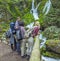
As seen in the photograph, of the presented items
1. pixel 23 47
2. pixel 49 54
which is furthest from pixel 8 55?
pixel 49 54

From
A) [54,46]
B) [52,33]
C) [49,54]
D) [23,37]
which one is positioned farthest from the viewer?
[52,33]

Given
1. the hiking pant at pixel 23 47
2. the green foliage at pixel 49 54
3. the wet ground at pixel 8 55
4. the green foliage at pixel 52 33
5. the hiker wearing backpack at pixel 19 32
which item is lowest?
the wet ground at pixel 8 55

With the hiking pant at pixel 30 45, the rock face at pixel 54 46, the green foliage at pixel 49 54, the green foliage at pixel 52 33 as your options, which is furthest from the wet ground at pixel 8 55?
the green foliage at pixel 52 33

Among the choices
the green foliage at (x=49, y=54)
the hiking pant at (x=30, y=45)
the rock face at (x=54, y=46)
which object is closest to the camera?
the rock face at (x=54, y=46)

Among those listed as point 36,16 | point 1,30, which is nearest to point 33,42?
point 1,30

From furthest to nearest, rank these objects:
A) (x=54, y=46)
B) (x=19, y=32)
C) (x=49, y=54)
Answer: (x=19, y=32)
(x=49, y=54)
(x=54, y=46)

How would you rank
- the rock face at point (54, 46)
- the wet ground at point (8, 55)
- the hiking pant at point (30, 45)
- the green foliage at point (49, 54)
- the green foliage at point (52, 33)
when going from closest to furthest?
the rock face at point (54, 46) < the green foliage at point (49, 54) < the hiking pant at point (30, 45) < the wet ground at point (8, 55) < the green foliage at point (52, 33)

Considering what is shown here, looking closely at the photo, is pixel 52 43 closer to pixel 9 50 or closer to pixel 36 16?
pixel 9 50

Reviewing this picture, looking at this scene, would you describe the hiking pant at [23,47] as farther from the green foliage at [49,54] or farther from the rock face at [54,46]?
the rock face at [54,46]

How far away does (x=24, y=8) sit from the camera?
25125 mm

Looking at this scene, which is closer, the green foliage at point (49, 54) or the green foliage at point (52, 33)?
the green foliage at point (49, 54)

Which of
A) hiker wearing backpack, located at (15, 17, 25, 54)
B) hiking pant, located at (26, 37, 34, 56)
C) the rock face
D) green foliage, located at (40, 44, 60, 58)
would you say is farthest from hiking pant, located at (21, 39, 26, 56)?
the rock face

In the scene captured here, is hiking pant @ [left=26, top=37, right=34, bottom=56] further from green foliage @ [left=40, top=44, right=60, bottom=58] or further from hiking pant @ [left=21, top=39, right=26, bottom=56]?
green foliage @ [left=40, top=44, right=60, bottom=58]

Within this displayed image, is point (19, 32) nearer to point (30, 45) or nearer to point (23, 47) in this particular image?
point (23, 47)
